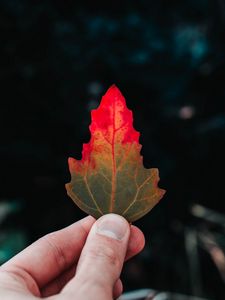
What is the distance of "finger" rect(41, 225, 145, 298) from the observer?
70 cm

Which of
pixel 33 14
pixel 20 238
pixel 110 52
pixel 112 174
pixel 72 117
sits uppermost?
pixel 33 14

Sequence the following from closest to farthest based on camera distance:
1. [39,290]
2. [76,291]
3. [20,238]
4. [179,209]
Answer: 1. [76,291]
2. [39,290]
3. [20,238]
4. [179,209]

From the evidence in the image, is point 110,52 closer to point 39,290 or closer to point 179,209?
point 179,209

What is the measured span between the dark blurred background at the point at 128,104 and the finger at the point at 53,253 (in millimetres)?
1154

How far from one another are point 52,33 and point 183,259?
1378 millimetres

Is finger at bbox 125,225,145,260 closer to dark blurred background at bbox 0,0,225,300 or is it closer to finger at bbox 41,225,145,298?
finger at bbox 41,225,145,298

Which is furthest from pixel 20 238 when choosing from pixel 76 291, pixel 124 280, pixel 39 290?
pixel 76 291

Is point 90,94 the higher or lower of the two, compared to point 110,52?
lower

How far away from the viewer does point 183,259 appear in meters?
2.27

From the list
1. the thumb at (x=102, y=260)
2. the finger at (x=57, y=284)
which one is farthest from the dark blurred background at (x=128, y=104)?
the thumb at (x=102, y=260)

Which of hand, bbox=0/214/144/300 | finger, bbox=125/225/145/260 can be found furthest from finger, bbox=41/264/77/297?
finger, bbox=125/225/145/260

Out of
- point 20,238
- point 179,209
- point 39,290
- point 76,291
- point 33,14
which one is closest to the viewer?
point 76,291

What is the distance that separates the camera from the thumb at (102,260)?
0.57m

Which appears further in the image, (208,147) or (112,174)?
(208,147)
